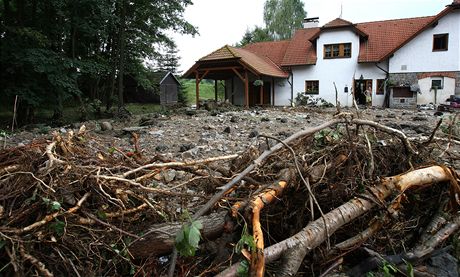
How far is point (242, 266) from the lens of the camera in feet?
7.33

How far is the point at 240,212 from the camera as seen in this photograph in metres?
2.60

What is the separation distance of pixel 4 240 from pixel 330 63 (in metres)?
23.4

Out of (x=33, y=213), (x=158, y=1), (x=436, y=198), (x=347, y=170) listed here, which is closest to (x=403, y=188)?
(x=347, y=170)

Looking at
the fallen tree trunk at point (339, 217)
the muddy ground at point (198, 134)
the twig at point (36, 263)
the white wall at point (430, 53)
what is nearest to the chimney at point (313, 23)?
the white wall at point (430, 53)

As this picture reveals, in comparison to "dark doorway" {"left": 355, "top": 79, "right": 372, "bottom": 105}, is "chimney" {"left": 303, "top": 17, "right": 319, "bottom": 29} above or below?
above

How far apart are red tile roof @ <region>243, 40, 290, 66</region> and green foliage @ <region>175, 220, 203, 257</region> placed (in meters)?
24.2

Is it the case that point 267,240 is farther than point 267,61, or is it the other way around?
point 267,61

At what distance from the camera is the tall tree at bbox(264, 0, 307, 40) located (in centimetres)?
4325

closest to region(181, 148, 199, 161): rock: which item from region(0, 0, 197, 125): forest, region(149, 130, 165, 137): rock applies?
region(149, 130, 165, 137): rock

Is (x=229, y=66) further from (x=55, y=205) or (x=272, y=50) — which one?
(x=55, y=205)

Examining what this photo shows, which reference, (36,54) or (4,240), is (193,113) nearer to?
→ (36,54)

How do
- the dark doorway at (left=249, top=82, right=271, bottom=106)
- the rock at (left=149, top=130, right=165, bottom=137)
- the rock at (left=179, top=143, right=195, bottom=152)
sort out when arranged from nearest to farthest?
the rock at (left=179, top=143, right=195, bottom=152) → the rock at (left=149, top=130, right=165, bottom=137) → the dark doorway at (left=249, top=82, right=271, bottom=106)

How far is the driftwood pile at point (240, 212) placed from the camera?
7.41 feet

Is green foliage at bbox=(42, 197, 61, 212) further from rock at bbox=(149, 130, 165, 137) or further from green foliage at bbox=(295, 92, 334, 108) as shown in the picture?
green foliage at bbox=(295, 92, 334, 108)
